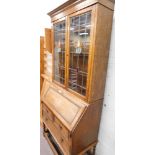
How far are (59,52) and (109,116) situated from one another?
1181 millimetres

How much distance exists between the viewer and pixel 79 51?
4.96ft

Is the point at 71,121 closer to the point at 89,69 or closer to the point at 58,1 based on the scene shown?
the point at 89,69

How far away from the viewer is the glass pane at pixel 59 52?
1.84m

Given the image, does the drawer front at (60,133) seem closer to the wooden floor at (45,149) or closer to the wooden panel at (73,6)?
the wooden floor at (45,149)

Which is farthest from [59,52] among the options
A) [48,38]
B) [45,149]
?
[45,149]

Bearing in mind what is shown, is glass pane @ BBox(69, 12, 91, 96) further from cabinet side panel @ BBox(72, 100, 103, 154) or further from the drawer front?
the drawer front

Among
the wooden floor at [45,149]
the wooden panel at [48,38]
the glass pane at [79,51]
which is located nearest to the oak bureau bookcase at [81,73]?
the glass pane at [79,51]

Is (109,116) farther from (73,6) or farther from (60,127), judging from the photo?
(73,6)

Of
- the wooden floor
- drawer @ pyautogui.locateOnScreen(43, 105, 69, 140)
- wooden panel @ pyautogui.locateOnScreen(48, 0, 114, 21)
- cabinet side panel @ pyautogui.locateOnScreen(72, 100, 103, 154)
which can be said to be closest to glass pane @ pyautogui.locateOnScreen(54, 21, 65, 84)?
wooden panel @ pyautogui.locateOnScreen(48, 0, 114, 21)

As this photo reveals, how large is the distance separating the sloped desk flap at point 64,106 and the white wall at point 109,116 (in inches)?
13.5

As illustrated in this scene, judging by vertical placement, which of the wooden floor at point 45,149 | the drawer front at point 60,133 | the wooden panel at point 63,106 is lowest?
the wooden floor at point 45,149
